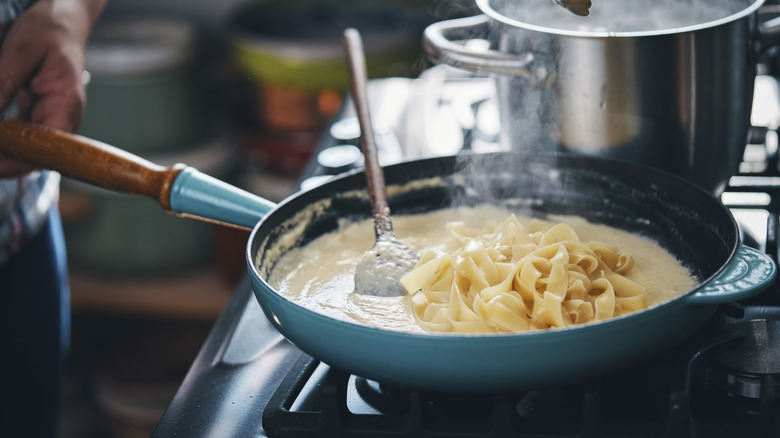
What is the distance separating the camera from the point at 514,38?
41.9 inches

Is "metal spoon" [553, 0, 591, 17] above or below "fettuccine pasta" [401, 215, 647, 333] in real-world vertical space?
above

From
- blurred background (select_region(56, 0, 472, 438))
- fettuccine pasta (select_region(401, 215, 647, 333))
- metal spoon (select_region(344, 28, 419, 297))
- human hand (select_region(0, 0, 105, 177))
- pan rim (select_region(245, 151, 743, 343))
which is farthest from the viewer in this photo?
blurred background (select_region(56, 0, 472, 438))

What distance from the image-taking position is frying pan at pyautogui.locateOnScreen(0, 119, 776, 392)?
28.0 inches

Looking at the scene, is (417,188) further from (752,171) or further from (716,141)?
(752,171)

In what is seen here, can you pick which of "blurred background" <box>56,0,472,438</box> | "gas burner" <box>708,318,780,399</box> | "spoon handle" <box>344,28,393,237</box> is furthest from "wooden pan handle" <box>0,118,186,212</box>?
"blurred background" <box>56,0,472,438</box>

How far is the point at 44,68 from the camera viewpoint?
4.05ft

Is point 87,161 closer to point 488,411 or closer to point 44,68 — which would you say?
point 44,68

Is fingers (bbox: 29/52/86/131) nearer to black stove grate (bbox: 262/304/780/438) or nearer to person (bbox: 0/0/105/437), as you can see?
person (bbox: 0/0/105/437)

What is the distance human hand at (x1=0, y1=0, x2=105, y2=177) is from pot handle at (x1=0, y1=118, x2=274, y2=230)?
0.12 metres

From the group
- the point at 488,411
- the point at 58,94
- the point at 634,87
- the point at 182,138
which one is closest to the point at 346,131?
the point at 58,94

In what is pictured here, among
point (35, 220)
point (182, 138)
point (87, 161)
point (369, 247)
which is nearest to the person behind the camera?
point (87, 161)

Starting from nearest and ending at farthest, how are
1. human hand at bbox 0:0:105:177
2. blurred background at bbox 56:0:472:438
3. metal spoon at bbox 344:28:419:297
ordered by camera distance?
1. metal spoon at bbox 344:28:419:297
2. human hand at bbox 0:0:105:177
3. blurred background at bbox 56:0:472:438

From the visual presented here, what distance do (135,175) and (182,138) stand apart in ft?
5.55

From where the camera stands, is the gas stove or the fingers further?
the fingers
